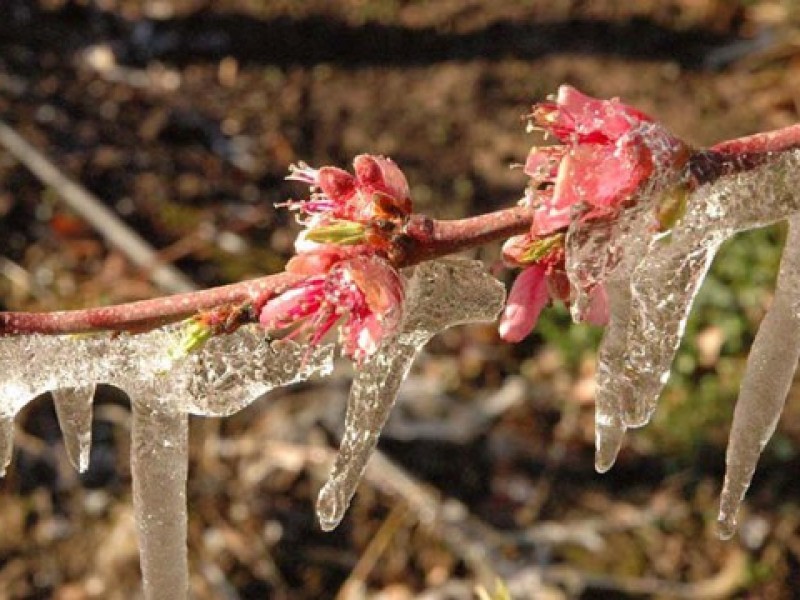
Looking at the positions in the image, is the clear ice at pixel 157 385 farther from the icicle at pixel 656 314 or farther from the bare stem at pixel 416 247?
the icicle at pixel 656 314

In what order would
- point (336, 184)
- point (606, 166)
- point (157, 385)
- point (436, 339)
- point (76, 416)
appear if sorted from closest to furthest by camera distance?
point (606, 166) → point (336, 184) → point (157, 385) → point (76, 416) → point (436, 339)

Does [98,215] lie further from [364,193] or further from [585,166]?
[585,166]

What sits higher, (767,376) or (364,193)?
(364,193)

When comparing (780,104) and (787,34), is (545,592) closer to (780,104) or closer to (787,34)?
(780,104)

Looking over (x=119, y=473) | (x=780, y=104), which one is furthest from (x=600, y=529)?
(x=780, y=104)

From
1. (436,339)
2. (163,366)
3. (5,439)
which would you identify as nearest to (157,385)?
(163,366)

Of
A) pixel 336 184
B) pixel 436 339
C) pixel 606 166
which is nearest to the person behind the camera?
pixel 606 166

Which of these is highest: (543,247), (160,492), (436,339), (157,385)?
(543,247)
